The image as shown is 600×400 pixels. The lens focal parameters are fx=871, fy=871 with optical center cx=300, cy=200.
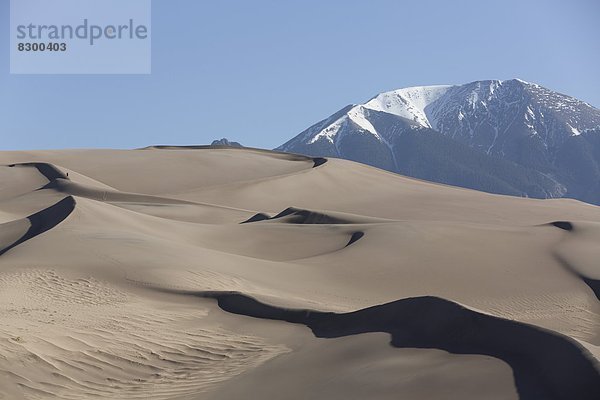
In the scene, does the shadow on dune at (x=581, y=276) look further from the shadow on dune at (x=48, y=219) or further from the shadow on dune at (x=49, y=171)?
the shadow on dune at (x=49, y=171)

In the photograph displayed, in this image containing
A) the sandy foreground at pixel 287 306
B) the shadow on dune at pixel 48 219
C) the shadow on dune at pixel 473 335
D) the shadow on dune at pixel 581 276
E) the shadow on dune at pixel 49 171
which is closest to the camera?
the shadow on dune at pixel 473 335

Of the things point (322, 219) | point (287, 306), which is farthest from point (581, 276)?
point (322, 219)

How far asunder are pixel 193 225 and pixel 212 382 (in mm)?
15360

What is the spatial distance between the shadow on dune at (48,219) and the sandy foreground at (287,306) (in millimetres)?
75

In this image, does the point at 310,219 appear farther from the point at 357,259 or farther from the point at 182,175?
the point at 182,175

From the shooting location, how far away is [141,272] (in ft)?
51.3

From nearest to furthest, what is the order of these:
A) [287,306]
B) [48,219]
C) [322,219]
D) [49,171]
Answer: [287,306] → [48,219] → [322,219] → [49,171]

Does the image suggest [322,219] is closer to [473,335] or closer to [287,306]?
[287,306]

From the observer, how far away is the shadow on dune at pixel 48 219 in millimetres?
20312

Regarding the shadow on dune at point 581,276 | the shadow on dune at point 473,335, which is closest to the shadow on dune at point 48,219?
the shadow on dune at point 473,335

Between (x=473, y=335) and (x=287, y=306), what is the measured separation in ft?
14.0

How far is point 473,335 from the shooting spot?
878 cm

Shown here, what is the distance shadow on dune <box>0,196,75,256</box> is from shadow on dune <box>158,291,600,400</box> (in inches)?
353

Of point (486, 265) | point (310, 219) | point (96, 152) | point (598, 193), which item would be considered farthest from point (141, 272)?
point (598, 193)
